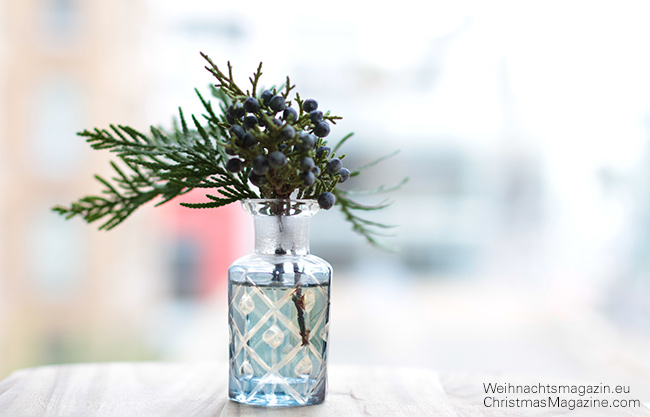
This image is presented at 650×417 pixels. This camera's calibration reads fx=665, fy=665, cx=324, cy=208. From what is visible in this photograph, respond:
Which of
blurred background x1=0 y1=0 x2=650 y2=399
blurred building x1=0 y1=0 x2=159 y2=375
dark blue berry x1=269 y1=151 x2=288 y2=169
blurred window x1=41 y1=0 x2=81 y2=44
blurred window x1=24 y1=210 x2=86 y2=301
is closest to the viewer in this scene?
dark blue berry x1=269 y1=151 x2=288 y2=169

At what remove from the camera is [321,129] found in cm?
77

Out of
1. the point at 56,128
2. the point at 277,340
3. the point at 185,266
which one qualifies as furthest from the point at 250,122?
the point at 185,266

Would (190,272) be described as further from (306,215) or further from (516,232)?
(306,215)

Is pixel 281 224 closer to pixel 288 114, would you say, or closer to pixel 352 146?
pixel 288 114

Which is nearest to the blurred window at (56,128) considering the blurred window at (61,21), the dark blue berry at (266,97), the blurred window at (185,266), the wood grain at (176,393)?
the blurred window at (61,21)

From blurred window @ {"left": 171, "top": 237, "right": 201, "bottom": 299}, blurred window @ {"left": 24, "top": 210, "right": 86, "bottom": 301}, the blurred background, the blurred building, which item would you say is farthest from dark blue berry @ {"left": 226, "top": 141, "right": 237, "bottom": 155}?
blurred window @ {"left": 171, "top": 237, "right": 201, "bottom": 299}

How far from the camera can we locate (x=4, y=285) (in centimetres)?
596

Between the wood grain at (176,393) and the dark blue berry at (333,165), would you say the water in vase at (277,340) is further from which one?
the dark blue berry at (333,165)

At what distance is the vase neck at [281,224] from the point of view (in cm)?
77

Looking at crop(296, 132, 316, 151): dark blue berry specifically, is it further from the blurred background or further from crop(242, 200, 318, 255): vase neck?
the blurred background

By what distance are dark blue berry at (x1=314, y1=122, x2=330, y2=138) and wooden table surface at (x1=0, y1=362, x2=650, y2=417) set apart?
317 mm

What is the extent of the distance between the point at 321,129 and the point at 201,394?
0.37 meters

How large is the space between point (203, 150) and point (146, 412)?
316 mm

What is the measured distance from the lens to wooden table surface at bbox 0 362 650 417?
2.52 feet
